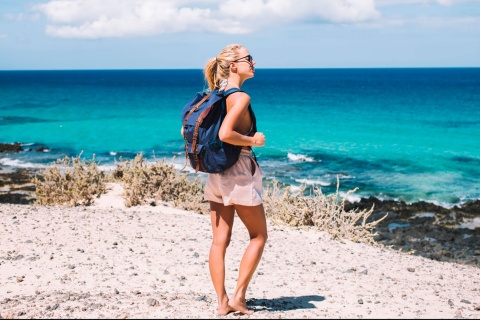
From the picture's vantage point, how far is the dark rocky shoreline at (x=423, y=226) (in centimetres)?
1273

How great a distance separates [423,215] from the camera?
16188 mm

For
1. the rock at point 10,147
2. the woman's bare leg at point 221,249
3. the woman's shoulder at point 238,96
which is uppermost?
the woman's shoulder at point 238,96

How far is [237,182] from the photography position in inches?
172

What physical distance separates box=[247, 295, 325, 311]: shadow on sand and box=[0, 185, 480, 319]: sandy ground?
1 centimetres

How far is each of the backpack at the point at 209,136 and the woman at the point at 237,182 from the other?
80 mm

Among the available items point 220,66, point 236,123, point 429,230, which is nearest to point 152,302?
point 236,123

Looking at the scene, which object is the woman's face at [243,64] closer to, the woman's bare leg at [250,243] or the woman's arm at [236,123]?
the woman's arm at [236,123]

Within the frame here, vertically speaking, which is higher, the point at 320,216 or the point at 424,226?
the point at 320,216

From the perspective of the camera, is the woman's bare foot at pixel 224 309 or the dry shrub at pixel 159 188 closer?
the woman's bare foot at pixel 224 309

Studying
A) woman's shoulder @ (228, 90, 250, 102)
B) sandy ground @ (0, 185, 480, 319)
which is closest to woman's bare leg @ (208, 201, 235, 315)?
sandy ground @ (0, 185, 480, 319)

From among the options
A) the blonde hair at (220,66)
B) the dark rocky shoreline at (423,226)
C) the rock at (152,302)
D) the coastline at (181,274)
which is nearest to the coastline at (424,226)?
the dark rocky shoreline at (423,226)

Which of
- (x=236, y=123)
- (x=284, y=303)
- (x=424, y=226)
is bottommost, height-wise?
(x=424, y=226)

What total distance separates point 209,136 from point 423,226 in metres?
11.9

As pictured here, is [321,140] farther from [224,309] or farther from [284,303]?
[224,309]
